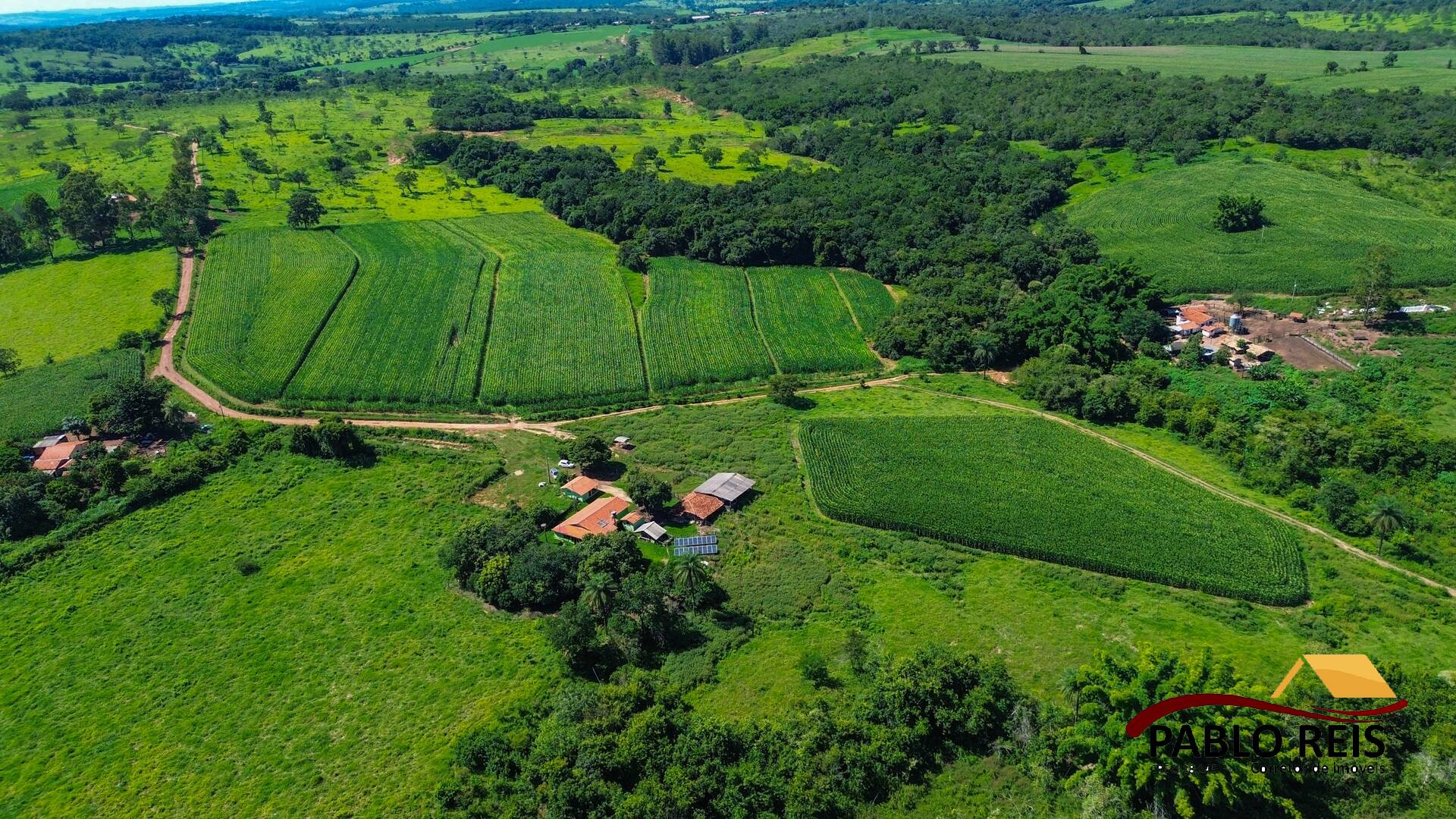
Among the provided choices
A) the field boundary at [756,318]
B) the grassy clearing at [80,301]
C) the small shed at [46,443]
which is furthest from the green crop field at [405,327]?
the field boundary at [756,318]

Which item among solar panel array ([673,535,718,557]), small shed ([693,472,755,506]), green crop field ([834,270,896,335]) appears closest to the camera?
solar panel array ([673,535,718,557])

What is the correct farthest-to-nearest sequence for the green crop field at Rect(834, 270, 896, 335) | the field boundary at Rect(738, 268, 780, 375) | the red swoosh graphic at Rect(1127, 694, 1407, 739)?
the green crop field at Rect(834, 270, 896, 335) < the field boundary at Rect(738, 268, 780, 375) < the red swoosh graphic at Rect(1127, 694, 1407, 739)

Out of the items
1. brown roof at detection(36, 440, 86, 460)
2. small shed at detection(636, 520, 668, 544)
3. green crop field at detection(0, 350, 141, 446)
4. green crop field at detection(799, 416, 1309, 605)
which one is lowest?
green crop field at detection(799, 416, 1309, 605)

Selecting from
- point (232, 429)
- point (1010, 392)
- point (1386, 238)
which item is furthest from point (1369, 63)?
point (232, 429)

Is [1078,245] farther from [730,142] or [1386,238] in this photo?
[730,142]

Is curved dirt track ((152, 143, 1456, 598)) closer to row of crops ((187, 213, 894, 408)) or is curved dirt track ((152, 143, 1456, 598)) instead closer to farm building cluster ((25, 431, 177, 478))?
row of crops ((187, 213, 894, 408))

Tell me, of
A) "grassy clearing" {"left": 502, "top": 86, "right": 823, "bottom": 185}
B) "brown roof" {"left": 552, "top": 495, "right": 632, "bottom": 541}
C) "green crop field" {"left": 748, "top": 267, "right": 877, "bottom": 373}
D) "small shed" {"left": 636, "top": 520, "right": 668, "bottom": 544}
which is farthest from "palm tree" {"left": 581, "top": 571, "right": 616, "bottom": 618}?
"grassy clearing" {"left": 502, "top": 86, "right": 823, "bottom": 185}

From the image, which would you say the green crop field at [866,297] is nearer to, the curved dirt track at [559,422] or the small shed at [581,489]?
the curved dirt track at [559,422]

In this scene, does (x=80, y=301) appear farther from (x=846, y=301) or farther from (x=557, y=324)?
(x=846, y=301)
